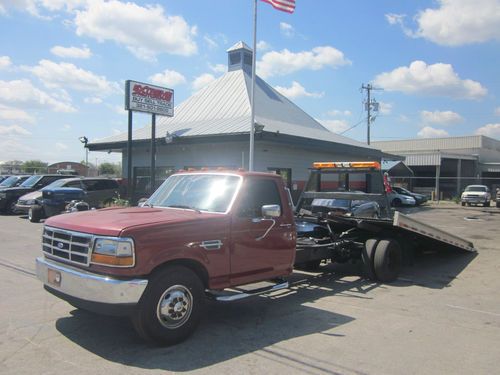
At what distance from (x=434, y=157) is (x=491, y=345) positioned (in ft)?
141

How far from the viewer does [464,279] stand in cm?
912

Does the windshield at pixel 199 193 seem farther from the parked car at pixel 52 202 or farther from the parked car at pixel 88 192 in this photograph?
the parked car at pixel 88 192

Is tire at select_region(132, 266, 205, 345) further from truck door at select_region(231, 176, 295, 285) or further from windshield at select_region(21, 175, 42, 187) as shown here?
windshield at select_region(21, 175, 42, 187)

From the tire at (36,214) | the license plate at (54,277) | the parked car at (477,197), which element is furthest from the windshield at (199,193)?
the parked car at (477,197)

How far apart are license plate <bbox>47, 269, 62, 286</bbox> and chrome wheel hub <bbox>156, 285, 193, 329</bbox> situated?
119 centimetres

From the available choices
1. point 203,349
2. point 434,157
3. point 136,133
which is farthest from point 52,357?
point 434,157

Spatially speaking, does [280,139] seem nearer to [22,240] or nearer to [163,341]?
[22,240]

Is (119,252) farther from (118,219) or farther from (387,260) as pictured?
(387,260)

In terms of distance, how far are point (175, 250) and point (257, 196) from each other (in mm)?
1656

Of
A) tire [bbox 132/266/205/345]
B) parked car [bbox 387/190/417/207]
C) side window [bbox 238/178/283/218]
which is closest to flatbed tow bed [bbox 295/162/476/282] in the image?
side window [bbox 238/178/283/218]

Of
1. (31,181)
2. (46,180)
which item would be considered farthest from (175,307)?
(31,181)

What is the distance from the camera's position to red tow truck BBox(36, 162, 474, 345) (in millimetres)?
4789

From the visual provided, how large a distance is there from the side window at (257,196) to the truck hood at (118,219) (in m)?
0.49

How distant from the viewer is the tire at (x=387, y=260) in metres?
8.60
